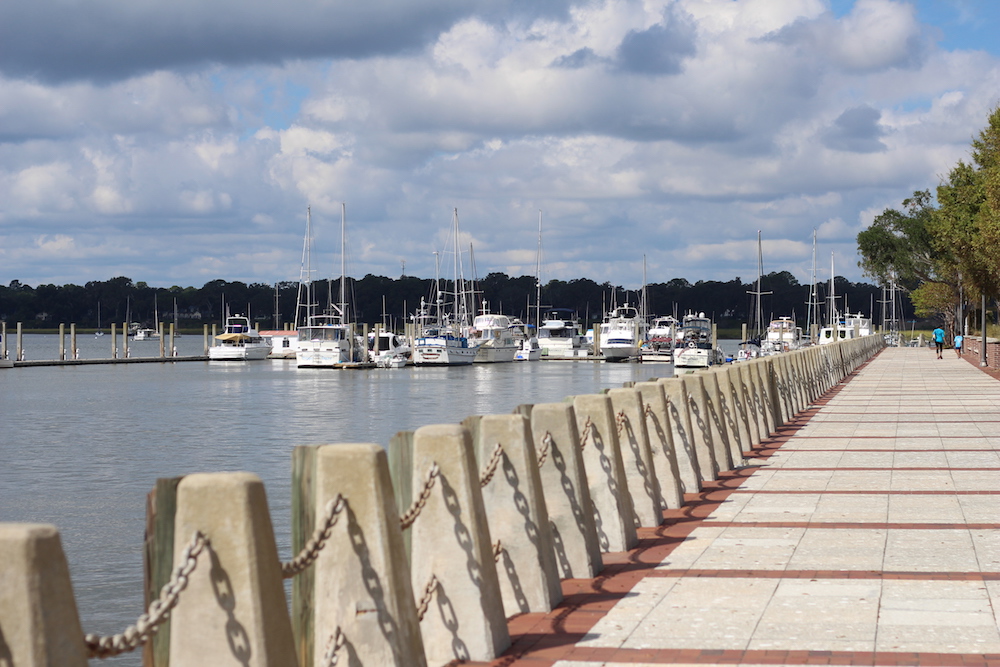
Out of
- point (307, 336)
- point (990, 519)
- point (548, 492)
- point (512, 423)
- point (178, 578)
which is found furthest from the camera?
point (307, 336)

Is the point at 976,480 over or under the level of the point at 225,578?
under

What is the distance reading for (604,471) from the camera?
10609mm

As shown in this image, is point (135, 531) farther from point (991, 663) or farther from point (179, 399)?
point (179, 399)

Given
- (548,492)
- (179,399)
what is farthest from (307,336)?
(548,492)

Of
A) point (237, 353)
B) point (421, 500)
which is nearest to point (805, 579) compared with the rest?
point (421, 500)

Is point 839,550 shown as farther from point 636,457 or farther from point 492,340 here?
point 492,340

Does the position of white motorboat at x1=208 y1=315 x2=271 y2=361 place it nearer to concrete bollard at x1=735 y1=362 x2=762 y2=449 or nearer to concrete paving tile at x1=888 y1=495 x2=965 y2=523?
concrete bollard at x1=735 y1=362 x2=762 y2=449

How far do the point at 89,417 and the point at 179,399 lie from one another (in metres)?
12.5

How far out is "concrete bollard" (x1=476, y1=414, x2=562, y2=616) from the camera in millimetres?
8336

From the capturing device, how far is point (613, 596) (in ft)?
28.8

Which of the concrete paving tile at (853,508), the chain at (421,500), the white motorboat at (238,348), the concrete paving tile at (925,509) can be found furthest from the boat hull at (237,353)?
the chain at (421,500)

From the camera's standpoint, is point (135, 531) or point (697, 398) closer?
point (697, 398)

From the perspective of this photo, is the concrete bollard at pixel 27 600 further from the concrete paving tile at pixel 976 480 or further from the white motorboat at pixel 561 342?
the white motorboat at pixel 561 342

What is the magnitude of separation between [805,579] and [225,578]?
545 cm
